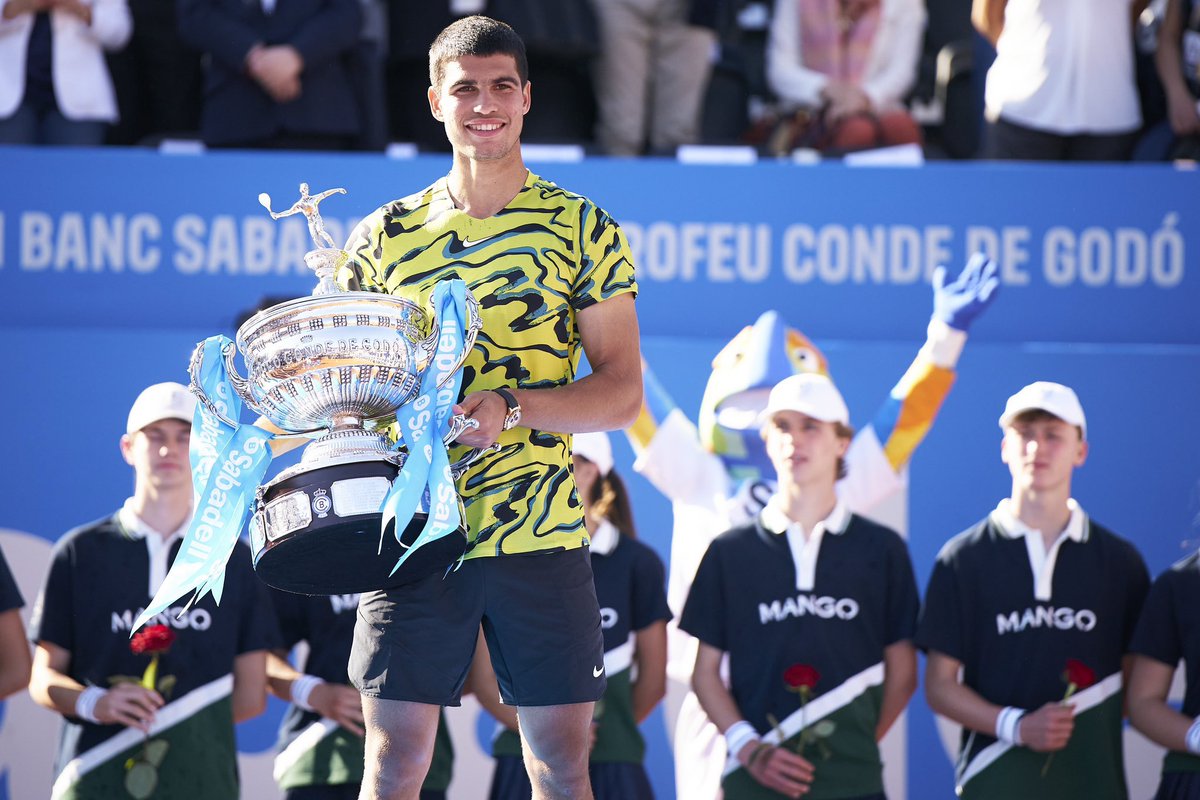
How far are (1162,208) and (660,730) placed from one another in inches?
92.3

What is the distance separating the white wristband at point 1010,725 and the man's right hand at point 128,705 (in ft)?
6.88

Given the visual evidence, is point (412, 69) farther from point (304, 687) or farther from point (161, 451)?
point (304, 687)

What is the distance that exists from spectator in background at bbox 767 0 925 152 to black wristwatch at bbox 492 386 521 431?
381cm

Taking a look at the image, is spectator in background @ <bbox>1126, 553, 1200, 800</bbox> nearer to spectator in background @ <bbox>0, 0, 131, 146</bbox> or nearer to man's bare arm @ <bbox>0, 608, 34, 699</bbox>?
man's bare arm @ <bbox>0, 608, 34, 699</bbox>

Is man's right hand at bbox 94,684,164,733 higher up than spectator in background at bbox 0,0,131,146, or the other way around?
spectator in background at bbox 0,0,131,146

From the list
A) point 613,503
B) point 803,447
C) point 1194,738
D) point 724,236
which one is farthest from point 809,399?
point 1194,738

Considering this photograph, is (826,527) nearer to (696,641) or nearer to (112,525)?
(696,641)

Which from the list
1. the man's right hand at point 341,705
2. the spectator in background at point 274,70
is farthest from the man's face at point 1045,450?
the spectator in background at point 274,70

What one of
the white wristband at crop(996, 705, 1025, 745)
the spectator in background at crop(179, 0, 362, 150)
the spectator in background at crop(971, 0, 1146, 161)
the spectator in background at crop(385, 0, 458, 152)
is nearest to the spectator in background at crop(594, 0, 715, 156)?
the spectator in background at crop(385, 0, 458, 152)

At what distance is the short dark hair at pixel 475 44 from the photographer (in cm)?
242

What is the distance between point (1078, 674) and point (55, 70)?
3902 mm

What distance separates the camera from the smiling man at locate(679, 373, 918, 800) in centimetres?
407

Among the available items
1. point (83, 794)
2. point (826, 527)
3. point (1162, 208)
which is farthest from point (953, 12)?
point (83, 794)

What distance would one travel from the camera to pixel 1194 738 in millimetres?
3945
